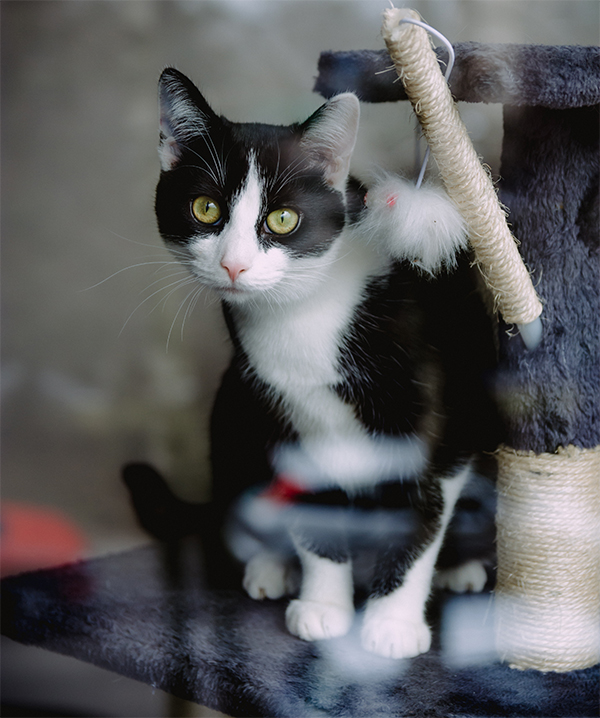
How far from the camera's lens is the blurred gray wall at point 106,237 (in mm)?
922

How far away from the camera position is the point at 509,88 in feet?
2.23

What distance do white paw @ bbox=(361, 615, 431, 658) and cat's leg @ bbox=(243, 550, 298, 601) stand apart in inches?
7.8

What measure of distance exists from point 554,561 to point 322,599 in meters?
0.34

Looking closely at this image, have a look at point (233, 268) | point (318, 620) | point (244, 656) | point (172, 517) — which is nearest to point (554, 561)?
point (318, 620)

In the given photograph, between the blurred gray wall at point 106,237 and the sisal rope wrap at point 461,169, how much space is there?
0.31 m

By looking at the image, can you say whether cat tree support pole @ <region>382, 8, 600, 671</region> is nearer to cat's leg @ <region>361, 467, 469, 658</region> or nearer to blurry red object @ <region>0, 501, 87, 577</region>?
cat's leg @ <region>361, 467, 469, 658</region>

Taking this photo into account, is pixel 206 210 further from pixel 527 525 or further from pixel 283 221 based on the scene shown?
pixel 527 525

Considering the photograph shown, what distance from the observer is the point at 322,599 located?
0.88 meters

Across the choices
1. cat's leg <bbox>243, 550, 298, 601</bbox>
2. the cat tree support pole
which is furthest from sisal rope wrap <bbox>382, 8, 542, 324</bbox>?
cat's leg <bbox>243, 550, 298, 601</bbox>

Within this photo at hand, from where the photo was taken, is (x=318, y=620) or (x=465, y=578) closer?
(x=318, y=620)

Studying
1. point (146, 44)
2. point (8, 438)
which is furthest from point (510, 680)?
point (146, 44)

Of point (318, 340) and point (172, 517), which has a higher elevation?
point (318, 340)

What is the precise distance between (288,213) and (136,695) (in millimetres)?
689

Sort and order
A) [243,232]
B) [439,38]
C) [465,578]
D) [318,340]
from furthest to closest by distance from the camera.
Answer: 1. [465,578]
2. [318,340]
3. [243,232]
4. [439,38]
